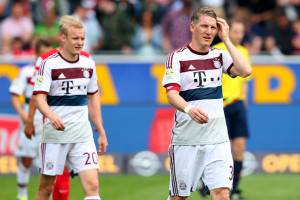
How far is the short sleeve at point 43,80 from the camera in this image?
10391 millimetres

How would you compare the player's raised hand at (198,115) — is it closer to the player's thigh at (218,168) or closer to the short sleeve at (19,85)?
the player's thigh at (218,168)

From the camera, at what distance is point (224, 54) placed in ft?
32.6

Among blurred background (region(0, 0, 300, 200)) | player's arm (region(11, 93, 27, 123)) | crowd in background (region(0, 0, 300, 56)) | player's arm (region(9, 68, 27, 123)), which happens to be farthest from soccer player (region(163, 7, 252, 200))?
crowd in background (region(0, 0, 300, 56))

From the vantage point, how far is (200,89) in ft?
32.1

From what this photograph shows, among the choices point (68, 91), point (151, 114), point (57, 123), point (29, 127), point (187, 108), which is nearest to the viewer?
point (187, 108)

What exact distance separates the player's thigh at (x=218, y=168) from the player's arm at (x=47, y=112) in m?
1.57

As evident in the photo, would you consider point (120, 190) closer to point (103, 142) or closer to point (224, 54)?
point (103, 142)

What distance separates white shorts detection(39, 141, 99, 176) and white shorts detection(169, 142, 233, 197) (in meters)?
1.06

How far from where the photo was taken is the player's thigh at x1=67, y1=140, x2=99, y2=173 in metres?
10.5

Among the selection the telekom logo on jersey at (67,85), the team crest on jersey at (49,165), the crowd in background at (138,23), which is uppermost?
the crowd in background at (138,23)

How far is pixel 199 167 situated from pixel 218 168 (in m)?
0.22

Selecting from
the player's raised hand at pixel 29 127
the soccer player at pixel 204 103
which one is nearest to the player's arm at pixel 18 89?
the player's raised hand at pixel 29 127

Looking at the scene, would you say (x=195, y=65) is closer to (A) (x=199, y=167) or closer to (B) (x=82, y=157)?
(A) (x=199, y=167)

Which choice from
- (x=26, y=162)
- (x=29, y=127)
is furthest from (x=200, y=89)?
(x=26, y=162)
